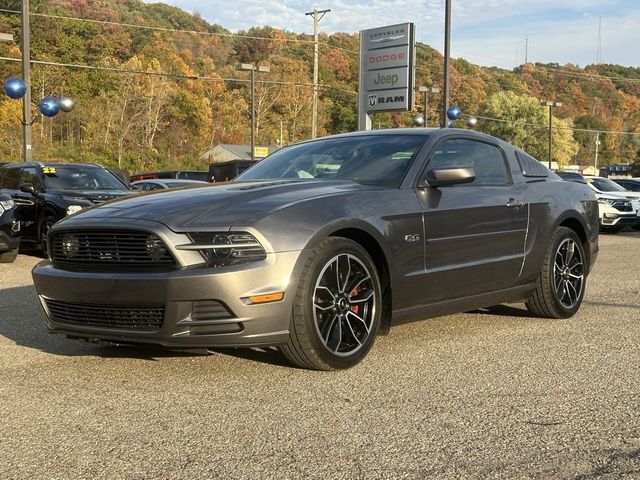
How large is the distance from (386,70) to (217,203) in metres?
21.5

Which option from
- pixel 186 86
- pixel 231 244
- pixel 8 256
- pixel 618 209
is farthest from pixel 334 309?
pixel 186 86

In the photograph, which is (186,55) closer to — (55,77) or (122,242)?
(55,77)

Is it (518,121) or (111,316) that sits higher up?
(518,121)

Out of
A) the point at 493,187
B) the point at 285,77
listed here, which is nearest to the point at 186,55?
the point at 285,77

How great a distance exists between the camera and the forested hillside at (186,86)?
61.1 metres

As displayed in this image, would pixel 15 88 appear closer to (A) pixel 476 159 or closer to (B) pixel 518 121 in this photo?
(A) pixel 476 159

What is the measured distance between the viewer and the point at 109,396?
4.02 meters

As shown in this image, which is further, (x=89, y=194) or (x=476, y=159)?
(x=89, y=194)

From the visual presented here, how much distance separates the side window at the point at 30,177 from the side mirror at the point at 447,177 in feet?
28.7

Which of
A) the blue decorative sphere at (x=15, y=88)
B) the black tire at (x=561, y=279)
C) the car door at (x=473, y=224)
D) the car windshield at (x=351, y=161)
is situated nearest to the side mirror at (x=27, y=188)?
the car windshield at (x=351, y=161)

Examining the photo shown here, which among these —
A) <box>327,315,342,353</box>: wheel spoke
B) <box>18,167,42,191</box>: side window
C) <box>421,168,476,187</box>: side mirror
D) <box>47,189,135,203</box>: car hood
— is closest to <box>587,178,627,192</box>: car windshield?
<box>47,189,135,203</box>: car hood

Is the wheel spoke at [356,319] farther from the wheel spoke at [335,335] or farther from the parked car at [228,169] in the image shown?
the parked car at [228,169]

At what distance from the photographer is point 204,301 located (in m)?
4.02

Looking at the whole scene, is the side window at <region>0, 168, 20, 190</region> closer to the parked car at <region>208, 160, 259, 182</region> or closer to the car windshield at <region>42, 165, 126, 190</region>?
the car windshield at <region>42, 165, 126, 190</region>
